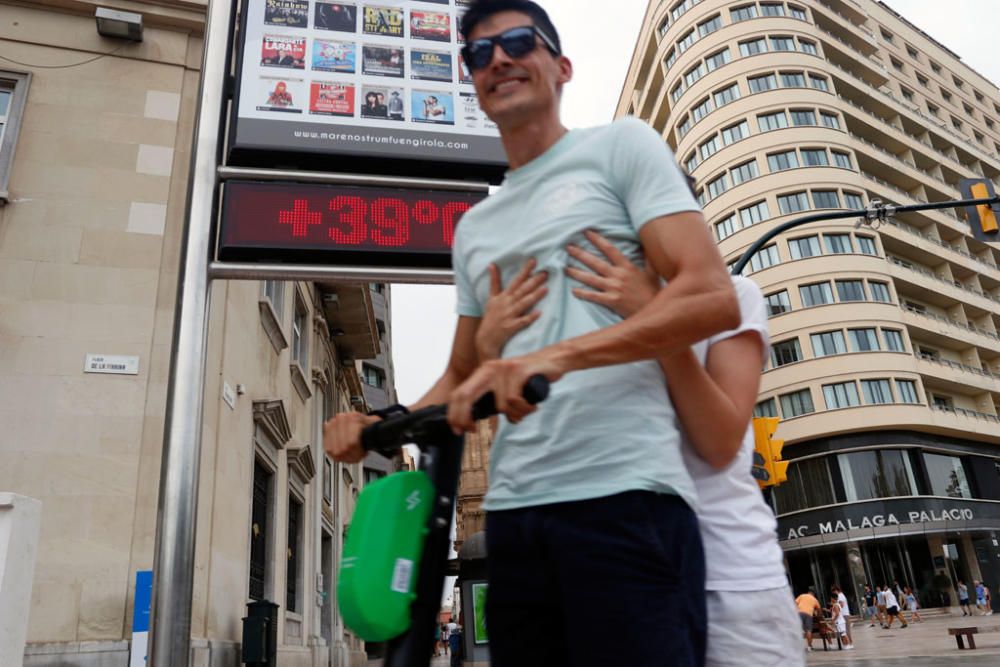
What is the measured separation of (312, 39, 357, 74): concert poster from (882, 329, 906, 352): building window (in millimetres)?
36670

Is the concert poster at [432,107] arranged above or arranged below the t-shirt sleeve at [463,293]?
above

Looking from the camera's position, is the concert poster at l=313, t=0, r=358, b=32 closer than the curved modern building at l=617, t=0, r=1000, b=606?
Yes

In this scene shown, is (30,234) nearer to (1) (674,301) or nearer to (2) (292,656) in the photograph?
(2) (292,656)

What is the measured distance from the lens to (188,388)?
414 centimetres

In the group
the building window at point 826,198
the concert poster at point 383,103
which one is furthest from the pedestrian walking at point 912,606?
the concert poster at point 383,103

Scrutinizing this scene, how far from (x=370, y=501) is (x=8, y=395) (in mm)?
7983

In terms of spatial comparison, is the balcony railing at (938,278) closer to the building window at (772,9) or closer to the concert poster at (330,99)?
the building window at (772,9)

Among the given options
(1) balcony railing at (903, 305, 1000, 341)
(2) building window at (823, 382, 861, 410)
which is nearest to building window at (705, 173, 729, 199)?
(1) balcony railing at (903, 305, 1000, 341)

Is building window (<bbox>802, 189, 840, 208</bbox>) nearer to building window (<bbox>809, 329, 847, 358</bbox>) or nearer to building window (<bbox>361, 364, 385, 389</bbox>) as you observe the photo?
building window (<bbox>809, 329, 847, 358</bbox>)

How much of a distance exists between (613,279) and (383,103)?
416 cm

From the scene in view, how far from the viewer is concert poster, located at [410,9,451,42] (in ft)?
18.0

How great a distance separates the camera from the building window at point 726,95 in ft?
138

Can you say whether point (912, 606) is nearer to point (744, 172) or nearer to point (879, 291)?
point (879, 291)

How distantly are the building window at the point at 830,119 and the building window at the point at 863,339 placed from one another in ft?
38.9
